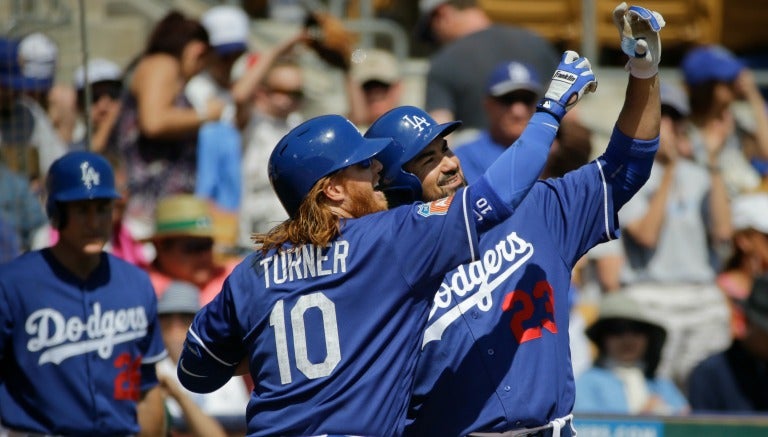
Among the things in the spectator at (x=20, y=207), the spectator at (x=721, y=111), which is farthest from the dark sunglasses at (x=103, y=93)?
the spectator at (x=721, y=111)

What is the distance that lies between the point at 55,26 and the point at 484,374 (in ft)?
10.3

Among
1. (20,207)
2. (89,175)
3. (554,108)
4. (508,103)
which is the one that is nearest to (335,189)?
Result: (554,108)

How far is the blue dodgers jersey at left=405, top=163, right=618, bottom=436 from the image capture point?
16.1 ft

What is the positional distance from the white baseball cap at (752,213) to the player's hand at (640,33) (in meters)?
3.81

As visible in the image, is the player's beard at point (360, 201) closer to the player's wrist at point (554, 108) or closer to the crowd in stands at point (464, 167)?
the player's wrist at point (554, 108)

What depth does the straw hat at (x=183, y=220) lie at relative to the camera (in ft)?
25.4

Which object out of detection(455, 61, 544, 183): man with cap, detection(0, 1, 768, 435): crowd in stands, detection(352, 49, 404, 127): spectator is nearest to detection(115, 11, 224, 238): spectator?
detection(0, 1, 768, 435): crowd in stands

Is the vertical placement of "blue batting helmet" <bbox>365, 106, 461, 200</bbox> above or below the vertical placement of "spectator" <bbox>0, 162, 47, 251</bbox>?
above

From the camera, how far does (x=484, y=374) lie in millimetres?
4926

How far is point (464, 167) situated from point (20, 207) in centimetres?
237

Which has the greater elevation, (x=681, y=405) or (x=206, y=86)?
(x=206, y=86)

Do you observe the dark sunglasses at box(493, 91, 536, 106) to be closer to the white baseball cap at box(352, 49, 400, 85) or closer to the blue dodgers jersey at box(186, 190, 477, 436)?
the white baseball cap at box(352, 49, 400, 85)

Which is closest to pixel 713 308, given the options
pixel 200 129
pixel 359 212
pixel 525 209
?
pixel 200 129

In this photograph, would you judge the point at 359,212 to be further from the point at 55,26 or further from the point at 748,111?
the point at 748,111
